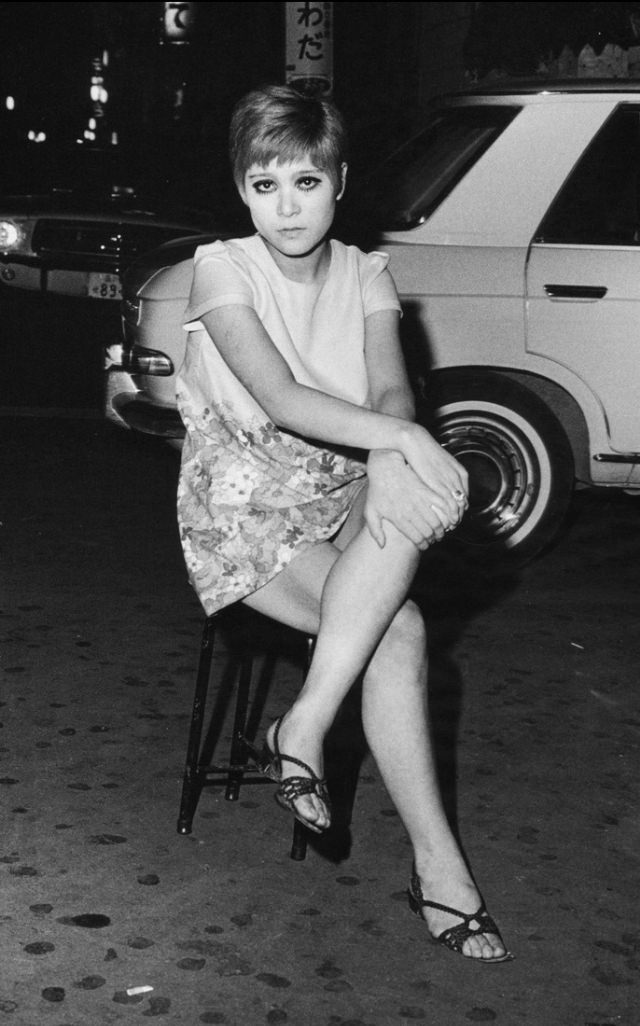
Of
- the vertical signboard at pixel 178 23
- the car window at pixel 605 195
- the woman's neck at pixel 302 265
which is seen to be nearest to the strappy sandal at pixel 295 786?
the woman's neck at pixel 302 265

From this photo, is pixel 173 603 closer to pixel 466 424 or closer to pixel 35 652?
pixel 35 652

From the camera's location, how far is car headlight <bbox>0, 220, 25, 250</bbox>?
13.4 meters

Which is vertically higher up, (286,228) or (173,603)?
(286,228)

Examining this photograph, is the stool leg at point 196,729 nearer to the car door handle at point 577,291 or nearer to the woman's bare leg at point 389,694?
the woman's bare leg at point 389,694

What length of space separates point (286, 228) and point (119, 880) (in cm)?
148

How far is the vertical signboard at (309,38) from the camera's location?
1073 centimetres

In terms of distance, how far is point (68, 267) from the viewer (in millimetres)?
12859

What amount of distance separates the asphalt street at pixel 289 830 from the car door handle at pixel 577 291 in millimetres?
1143

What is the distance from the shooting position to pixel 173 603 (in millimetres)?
5781

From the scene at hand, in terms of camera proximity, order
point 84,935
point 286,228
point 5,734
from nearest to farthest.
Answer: point 84,935, point 286,228, point 5,734

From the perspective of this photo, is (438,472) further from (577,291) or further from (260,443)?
(577,291)

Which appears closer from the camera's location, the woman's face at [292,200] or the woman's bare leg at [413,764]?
the woman's bare leg at [413,764]

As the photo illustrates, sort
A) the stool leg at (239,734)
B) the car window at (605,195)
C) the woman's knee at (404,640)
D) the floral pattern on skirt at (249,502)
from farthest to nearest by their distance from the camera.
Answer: the car window at (605,195) < the stool leg at (239,734) < the floral pattern on skirt at (249,502) < the woman's knee at (404,640)

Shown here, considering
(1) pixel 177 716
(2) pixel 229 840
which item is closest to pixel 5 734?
(1) pixel 177 716
